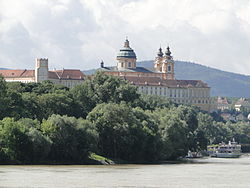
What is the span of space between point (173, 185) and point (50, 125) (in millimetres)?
24695

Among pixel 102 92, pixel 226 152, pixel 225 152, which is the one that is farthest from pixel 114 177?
pixel 225 152

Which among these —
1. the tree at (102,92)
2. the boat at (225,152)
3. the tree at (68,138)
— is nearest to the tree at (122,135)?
the tree at (68,138)

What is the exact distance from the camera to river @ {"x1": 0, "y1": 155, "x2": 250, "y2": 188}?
72938mm

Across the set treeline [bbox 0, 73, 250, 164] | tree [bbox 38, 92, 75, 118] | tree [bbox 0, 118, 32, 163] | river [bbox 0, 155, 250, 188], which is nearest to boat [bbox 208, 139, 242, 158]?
treeline [bbox 0, 73, 250, 164]

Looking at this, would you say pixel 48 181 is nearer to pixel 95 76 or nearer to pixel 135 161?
pixel 135 161

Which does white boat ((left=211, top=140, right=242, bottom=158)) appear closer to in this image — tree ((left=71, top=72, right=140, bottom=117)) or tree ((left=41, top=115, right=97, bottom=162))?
tree ((left=71, top=72, right=140, bottom=117))

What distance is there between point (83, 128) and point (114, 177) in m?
18.5

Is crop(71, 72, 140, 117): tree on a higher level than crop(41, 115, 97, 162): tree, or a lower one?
higher

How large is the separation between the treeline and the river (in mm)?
2982

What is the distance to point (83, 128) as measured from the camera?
98250 millimetres

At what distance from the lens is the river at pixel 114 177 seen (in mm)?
72938

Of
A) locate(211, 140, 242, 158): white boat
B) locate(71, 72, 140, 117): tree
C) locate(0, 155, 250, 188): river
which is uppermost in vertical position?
locate(71, 72, 140, 117): tree

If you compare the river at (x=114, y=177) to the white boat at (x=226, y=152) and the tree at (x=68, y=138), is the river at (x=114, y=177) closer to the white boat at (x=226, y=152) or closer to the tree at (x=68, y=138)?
the tree at (x=68, y=138)

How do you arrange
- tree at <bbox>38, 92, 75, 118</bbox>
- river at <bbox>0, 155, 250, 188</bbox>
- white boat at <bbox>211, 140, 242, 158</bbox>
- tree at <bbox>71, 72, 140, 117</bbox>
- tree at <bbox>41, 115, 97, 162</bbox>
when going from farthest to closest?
white boat at <bbox>211, 140, 242, 158</bbox> < tree at <bbox>71, 72, 140, 117</bbox> < tree at <bbox>38, 92, 75, 118</bbox> < tree at <bbox>41, 115, 97, 162</bbox> < river at <bbox>0, 155, 250, 188</bbox>
